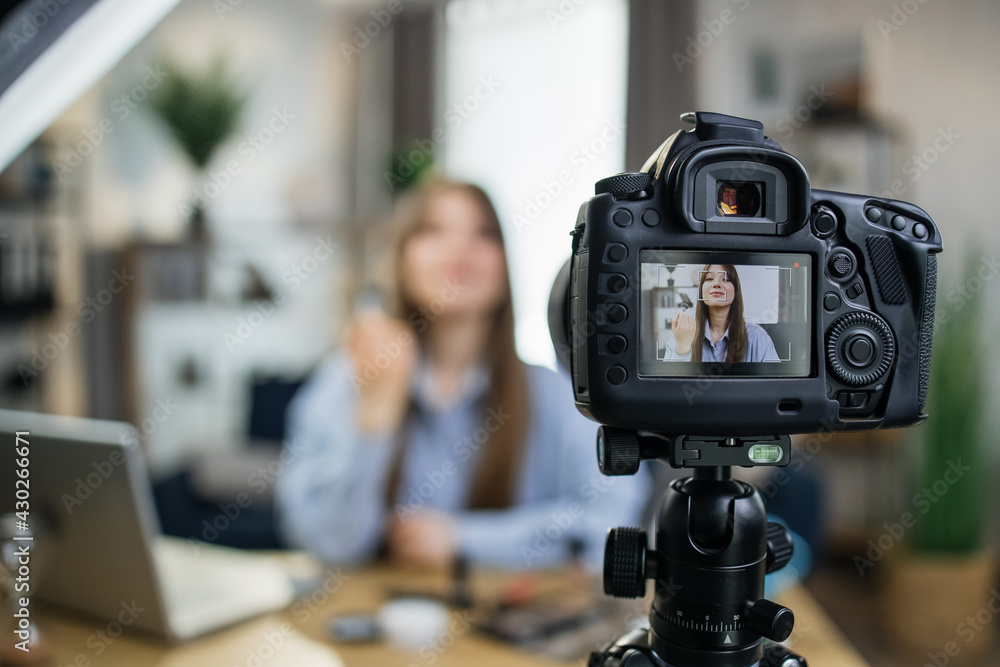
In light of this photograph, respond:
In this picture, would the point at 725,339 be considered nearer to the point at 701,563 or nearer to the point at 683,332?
the point at 683,332

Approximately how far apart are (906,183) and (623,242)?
2637 mm

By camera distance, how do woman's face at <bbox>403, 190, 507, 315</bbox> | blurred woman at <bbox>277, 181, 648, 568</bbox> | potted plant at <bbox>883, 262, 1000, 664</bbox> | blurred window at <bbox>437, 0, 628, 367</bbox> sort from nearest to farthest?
blurred woman at <bbox>277, 181, 648, 568</bbox>, woman's face at <bbox>403, 190, 507, 315</bbox>, potted plant at <bbox>883, 262, 1000, 664</bbox>, blurred window at <bbox>437, 0, 628, 367</bbox>

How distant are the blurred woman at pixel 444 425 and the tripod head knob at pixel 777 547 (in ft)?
3.00

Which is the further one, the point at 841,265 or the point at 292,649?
the point at 292,649

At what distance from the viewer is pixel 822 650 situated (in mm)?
924

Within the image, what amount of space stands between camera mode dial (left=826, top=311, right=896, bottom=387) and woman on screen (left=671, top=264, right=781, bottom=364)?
6cm

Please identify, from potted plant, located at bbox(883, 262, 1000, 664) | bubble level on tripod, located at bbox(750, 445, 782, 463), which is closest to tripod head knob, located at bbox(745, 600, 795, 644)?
bubble level on tripod, located at bbox(750, 445, 782, 463)

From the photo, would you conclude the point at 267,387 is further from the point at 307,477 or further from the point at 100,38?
the point at 100,38

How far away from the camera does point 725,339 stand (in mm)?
504

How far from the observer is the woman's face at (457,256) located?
5.50ft

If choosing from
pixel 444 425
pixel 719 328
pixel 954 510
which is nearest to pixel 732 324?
pixel 719 328

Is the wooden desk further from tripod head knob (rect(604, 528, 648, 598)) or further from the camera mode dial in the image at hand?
the camera mode dial

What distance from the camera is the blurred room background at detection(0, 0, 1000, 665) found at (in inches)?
86.6

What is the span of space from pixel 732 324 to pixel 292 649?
736mm
